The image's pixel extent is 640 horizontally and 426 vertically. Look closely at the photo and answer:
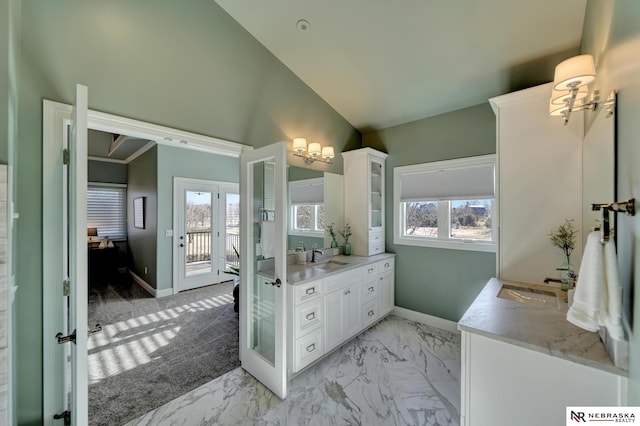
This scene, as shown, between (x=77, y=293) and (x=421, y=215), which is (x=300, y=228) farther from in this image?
(x=77, y=293)

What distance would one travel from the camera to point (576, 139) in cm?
195

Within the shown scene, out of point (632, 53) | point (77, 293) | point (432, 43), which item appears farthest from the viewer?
point (432, 43)

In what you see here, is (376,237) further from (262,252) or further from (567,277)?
(567,277)

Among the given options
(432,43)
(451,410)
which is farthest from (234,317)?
(432,43)

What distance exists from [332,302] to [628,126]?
2.34 m

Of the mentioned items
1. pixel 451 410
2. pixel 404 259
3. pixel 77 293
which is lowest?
pixel 451 410

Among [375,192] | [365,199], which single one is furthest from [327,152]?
[375,192]

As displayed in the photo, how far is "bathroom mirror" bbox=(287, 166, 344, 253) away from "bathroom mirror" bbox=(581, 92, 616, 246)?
2.44 metres

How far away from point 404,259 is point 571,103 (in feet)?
8.20

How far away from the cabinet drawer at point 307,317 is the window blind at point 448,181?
1965 mm

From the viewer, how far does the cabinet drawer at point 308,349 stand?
234 centimetres

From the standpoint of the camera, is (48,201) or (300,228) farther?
(300,228)

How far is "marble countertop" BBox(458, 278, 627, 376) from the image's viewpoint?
110 cm

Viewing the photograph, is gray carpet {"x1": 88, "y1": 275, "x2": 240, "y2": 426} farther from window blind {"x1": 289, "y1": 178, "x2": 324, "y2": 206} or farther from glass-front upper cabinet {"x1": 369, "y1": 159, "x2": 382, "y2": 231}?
glass-front upper cabinet {"x1": 369, "y1": 159, "x2": 382, "y2": 231}
